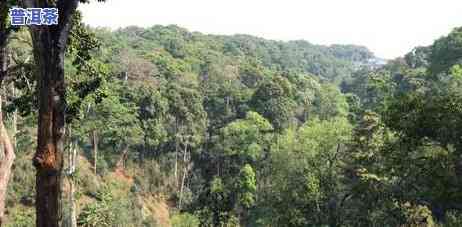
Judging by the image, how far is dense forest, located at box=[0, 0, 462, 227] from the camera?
32.8 feet

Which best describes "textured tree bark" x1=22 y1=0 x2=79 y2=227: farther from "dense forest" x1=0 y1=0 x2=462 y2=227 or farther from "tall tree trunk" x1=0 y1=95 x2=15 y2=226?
"tall tree trunk" x1=0 y1=95 x2=15 y2=226

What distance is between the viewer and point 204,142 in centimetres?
5222

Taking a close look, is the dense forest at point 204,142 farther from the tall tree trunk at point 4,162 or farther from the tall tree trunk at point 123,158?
the tall tree trunk at point 123,158

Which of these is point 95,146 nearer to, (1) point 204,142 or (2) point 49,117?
(1) point 204,142

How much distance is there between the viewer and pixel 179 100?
50.8m

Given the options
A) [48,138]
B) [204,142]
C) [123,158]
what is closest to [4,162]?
[48,138]

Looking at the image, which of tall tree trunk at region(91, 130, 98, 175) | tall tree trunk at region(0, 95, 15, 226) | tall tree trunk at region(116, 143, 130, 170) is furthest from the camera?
tall tree trunk at region(116, 143, 130, 170)

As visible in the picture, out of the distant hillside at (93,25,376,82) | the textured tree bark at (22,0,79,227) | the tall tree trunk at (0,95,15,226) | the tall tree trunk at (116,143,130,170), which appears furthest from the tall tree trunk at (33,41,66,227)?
the distant hillside at (93,25,376,82)

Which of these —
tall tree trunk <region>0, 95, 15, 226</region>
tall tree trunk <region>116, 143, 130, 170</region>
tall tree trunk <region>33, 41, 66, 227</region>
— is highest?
tall tree trunk <region>33, 41, 66, 227</region>

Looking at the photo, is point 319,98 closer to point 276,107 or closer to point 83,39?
point 276,107

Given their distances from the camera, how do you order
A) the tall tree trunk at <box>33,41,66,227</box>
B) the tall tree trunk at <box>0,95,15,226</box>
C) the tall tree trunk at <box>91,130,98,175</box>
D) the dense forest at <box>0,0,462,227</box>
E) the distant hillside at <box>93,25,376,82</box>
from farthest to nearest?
1. the distant hillside at <box>93,25,376,82</box>
2. the tall tree trunk at <box>91,130,98,175</box>
3. the dense forest at <box>0,0,462,227</box>
4. the tall tree trunk at <box>0,95,15,226</box>
5. the tall tree trunk at <box>33,41,66,227</box>

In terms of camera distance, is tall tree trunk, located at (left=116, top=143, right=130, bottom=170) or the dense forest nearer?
the dense forest

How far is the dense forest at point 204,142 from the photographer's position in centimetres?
1001

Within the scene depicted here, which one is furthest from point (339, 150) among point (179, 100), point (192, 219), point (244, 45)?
point (244, 45)
